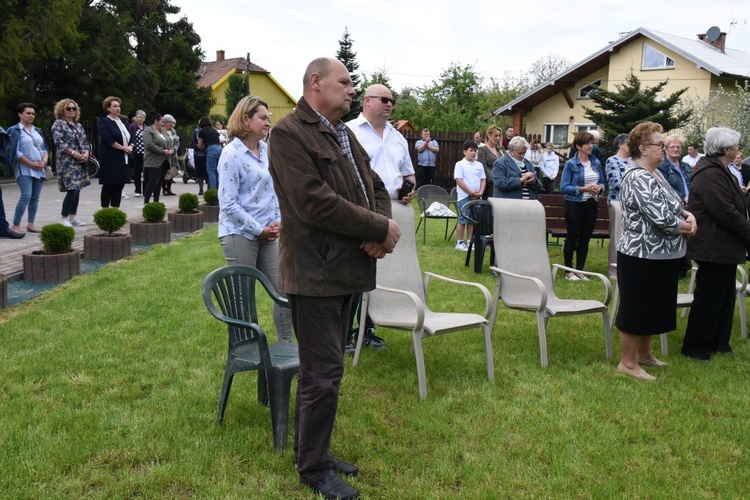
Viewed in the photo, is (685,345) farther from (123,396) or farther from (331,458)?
(123,396)

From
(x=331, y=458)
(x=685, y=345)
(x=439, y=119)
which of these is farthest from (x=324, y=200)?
(x=439, y=119)

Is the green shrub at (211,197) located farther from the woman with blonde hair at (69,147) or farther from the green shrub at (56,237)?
the green shrub at (56,237)

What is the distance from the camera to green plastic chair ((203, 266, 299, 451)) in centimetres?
378

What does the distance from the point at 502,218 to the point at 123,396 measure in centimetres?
361

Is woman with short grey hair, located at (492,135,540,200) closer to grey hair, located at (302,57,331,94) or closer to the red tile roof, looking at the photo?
grey hair, located at (302,57,331,94)

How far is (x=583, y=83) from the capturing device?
1321 inches

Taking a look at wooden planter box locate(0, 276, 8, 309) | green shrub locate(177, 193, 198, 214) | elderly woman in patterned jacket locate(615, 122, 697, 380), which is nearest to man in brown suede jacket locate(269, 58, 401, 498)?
elderly woman in patterned jacket locate(615, 122, 697, 380)

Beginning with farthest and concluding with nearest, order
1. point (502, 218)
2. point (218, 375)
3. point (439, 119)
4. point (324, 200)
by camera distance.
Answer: point (439, 119) < point (502, 218) < point (218, 375) < point (324, 200)

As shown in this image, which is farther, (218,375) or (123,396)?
(218,375)

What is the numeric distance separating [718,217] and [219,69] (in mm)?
57185

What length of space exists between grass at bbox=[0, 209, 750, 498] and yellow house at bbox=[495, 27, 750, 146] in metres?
26.3

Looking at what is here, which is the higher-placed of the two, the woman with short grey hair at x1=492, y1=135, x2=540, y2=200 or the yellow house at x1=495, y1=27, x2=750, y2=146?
the yellow house at x1=495, y1=27, x2=750, y2=146

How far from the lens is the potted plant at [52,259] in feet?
25.1

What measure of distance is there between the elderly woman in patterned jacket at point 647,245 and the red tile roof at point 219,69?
5378 centimetres
